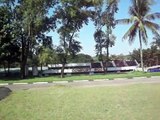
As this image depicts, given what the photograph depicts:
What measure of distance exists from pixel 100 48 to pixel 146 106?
3791cm

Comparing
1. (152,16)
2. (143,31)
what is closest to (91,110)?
(143,31)

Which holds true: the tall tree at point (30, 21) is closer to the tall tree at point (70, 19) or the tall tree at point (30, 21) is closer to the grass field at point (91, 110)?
the tall tree at point (70, 19)

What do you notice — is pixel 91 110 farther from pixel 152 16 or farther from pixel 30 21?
pixel 30 21

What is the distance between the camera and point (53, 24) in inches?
1751

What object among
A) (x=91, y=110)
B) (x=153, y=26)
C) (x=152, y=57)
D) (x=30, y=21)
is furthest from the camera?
(x=152, y=57)

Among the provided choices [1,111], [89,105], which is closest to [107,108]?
[89,105]

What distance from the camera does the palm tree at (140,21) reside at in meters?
38.4

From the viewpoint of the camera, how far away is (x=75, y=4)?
134 ft

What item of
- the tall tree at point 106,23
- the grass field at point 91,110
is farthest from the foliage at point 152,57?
the grass field at point 91,110

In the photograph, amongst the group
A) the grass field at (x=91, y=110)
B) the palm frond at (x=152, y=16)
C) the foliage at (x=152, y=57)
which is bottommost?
the grass field at (x=91, y=110)

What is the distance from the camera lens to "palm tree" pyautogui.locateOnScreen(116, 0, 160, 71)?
38406 millimetres

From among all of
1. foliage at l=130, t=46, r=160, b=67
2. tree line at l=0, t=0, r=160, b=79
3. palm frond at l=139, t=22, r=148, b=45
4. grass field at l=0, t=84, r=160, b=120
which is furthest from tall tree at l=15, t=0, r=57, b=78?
foliage at l=130, t=46, r=160, b=67

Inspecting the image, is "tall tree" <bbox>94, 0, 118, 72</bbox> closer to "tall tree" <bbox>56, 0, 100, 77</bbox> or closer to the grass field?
"tall tree" <bbox>56, 0, 100, 77</bbox>

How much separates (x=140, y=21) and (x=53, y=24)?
463 inches
